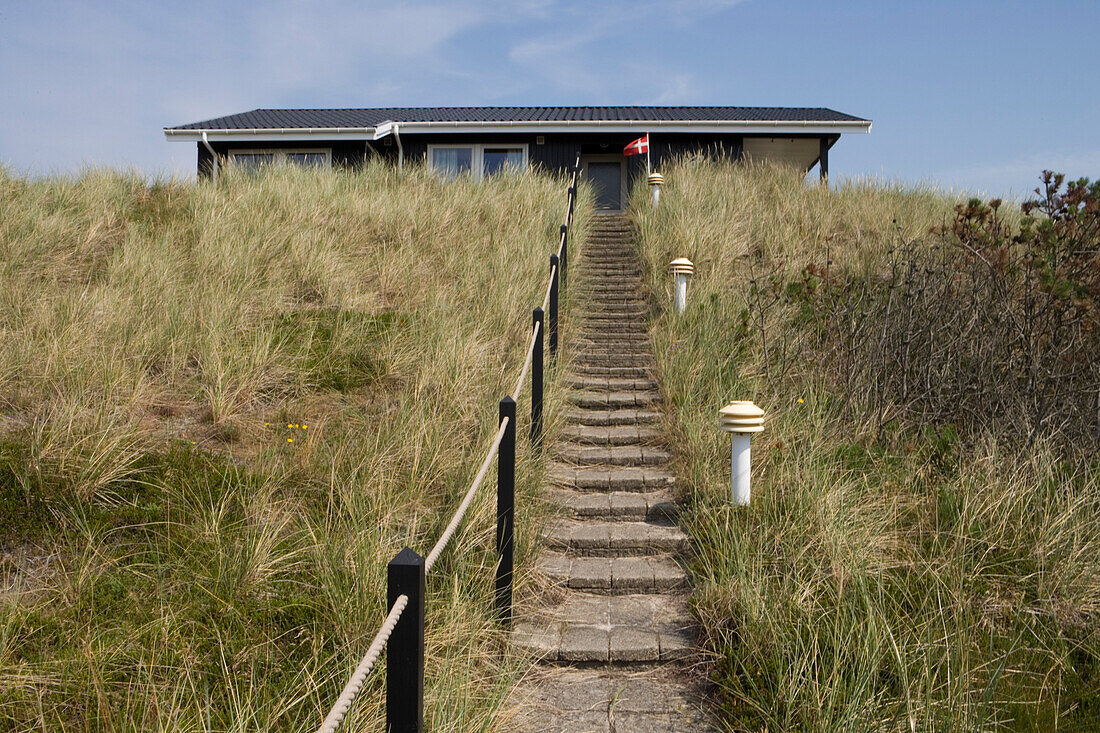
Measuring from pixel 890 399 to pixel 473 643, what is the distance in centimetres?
472

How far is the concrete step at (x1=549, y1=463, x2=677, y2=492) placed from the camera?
21.0 feet

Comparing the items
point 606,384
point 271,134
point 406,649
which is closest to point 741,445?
point 606,384

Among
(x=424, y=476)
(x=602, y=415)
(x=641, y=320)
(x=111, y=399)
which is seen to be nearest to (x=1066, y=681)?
(x=424, y=476)

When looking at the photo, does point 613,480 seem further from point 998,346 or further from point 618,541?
point 998,346

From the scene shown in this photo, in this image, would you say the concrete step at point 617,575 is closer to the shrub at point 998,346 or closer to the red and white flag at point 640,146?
the shrub at point 998,346

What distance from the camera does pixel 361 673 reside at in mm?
1964

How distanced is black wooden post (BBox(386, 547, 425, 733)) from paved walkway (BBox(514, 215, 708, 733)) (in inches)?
54.9

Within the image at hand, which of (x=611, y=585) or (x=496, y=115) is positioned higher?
(x=496, y=115)

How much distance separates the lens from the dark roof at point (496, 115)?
21625 mm

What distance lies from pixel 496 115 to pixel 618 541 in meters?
20.5

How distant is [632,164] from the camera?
2197 cm

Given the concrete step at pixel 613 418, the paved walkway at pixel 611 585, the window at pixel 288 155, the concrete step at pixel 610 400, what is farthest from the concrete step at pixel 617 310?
the window at pixel 288 155

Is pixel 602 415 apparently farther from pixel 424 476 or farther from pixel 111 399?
pixel 111 399

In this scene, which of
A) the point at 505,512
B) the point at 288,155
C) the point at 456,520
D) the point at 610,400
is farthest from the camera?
the point at 288,155
